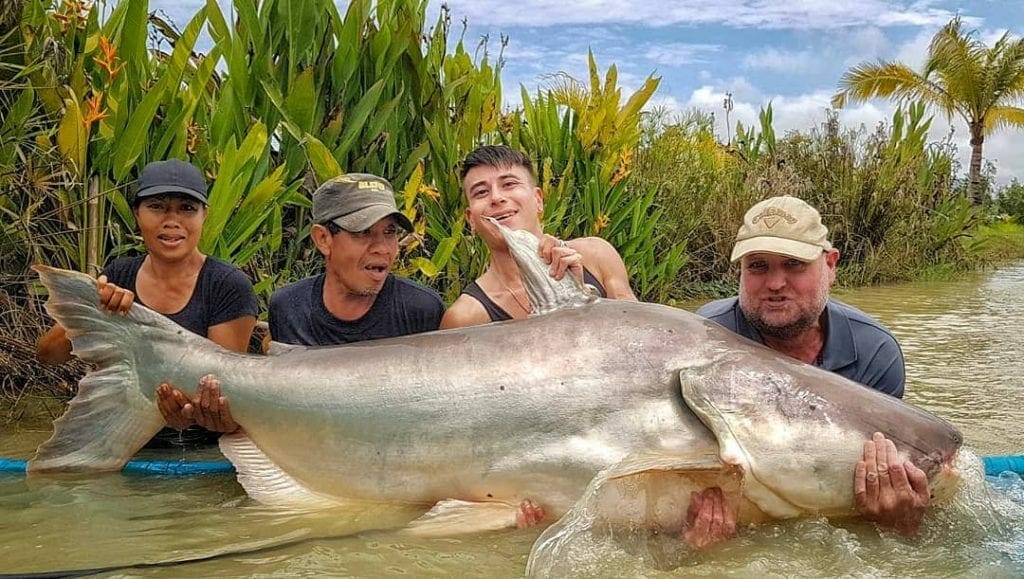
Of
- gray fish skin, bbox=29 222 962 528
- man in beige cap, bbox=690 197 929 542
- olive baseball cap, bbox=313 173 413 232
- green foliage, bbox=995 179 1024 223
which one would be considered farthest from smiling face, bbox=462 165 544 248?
green foliage, bbox=995 179 1024 223

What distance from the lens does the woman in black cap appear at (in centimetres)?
362

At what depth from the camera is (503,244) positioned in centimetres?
374

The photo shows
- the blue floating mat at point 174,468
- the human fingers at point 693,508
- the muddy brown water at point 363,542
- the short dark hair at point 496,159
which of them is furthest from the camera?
the short dark hair at point 496,159

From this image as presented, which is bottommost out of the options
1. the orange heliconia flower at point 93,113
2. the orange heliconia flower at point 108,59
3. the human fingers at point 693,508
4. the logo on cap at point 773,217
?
the human fingers at point 693,508

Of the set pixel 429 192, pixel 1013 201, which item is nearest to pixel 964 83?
pixel 1013 201

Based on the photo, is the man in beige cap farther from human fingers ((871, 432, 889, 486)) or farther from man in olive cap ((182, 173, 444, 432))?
man in olive cap ((182, 173, 444, 432))

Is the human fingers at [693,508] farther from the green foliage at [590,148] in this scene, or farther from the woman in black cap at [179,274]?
the green foliage at [590,148]

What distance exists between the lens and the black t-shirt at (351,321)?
3699 mm

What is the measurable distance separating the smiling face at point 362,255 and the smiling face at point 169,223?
19.9 inches

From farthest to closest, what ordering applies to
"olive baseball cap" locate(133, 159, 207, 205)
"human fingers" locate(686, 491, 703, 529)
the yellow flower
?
the yellow flower < "olive baseball cap" locate(133, 159, 207, 205) < "human fingers" locate(686, 491, 703, 529)

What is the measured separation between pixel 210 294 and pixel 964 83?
2508 centimetres

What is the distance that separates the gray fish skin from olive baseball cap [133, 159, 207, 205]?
531mm

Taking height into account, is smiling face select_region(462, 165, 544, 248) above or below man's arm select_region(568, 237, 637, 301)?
above

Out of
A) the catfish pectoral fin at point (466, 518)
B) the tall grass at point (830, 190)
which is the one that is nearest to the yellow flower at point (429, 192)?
the catfish pectoral fin at point (466, 518)
